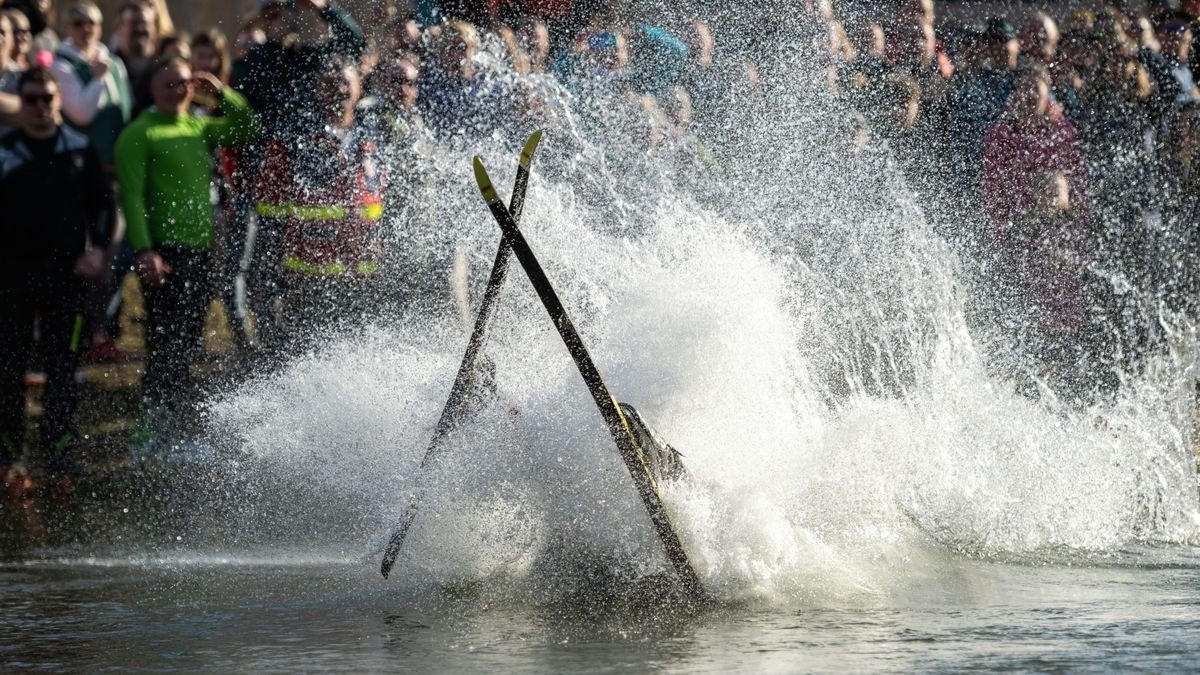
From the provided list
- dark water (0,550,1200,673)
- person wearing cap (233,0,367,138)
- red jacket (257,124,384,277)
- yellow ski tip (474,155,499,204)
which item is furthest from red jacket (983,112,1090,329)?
yellow ski tip (474,155,499,204)

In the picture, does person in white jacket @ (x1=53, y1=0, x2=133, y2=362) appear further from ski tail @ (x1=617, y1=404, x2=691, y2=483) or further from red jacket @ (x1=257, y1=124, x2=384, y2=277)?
ski tail @ (x1=617, y1=404, x2=691, y2=483)

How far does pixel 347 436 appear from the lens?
20.5 feet

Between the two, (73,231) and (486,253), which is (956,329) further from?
(73,231)

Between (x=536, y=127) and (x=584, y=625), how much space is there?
3679mm

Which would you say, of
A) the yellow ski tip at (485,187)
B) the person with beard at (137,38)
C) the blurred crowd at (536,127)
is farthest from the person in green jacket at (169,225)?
the yellow ski tip at (485,187)

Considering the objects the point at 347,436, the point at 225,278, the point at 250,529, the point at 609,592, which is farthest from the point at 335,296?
the point at 609,592

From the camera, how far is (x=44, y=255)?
858 cm

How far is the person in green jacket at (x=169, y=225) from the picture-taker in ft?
28.1

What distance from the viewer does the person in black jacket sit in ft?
27.7

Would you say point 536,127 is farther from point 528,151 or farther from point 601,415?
point 601,415

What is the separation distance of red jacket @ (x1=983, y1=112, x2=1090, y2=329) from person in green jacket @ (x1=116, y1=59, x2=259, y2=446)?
4.01 meters

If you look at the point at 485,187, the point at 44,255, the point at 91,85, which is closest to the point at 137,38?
the point at 91,85

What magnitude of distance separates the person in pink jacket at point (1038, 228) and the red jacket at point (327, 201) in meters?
3.11

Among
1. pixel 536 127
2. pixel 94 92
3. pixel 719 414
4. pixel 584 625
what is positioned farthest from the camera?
pixel 94 92
